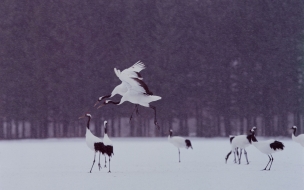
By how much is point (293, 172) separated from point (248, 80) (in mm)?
20504

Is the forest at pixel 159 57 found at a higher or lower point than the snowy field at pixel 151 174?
higher

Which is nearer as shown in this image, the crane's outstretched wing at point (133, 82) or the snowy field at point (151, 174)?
the snowy field at point (151, 174)

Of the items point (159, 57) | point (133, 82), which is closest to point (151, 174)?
point (133, 82)

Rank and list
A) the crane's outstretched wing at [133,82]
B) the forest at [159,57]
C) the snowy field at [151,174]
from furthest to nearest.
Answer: the forest at [159,57]
the crane's outstretched wing at [133,82]
the snowy field at [151,174]

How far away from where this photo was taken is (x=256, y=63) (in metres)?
34.0

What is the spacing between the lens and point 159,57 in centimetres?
3369

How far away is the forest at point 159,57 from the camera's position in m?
33.3

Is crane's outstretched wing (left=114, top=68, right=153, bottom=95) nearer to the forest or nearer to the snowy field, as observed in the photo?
the snowy field

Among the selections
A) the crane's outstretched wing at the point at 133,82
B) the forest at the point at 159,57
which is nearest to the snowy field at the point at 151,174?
the crane's outstretched wing at the point at 133,82

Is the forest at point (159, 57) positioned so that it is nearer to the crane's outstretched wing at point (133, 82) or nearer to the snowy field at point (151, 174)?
the snowy field at point (151, 174)

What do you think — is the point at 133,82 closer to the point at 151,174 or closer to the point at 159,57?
the point at 151,174

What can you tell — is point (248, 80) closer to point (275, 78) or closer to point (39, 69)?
point (275, 78)

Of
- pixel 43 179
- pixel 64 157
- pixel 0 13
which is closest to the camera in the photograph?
pixel 43 179

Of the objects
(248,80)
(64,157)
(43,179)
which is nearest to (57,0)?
(248,80)
